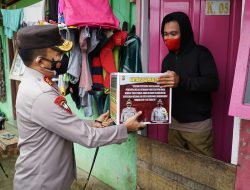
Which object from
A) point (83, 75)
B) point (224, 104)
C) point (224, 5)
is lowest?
point (224, 104)

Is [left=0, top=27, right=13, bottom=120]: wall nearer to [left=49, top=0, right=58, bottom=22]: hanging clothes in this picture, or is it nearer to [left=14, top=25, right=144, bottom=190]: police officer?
[left=49, top=0, right=58, bottom=22]: hanging clothes

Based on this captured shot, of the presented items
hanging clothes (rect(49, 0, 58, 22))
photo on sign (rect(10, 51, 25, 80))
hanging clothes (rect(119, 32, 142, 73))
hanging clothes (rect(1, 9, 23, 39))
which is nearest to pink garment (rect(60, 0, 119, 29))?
hanging clothes (rect(119, 32, 142, 73))

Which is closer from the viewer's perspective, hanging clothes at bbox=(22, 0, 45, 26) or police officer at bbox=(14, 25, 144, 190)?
police officer at bbox=(14, 25, 144, 190)

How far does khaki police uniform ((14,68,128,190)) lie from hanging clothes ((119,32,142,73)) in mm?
1122

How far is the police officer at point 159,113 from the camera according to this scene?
6.78 feet

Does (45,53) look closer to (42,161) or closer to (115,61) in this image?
(42,161)

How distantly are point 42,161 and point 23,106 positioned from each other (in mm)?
384

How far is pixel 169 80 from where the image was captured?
2.04 metres

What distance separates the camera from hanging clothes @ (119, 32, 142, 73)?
295 centimetres

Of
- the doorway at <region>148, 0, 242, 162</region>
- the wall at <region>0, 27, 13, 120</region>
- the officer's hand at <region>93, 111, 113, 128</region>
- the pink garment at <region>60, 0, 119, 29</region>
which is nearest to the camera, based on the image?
the officer's hand at <region>93, 111, 113, 128</region>

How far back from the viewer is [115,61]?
2.99 metres

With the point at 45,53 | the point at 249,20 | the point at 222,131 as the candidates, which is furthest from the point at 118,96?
the point at 222,131

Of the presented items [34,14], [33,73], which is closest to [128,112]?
[33,73]

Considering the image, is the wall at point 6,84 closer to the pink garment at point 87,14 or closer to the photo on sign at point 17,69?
the photo on sign at point 17,69
